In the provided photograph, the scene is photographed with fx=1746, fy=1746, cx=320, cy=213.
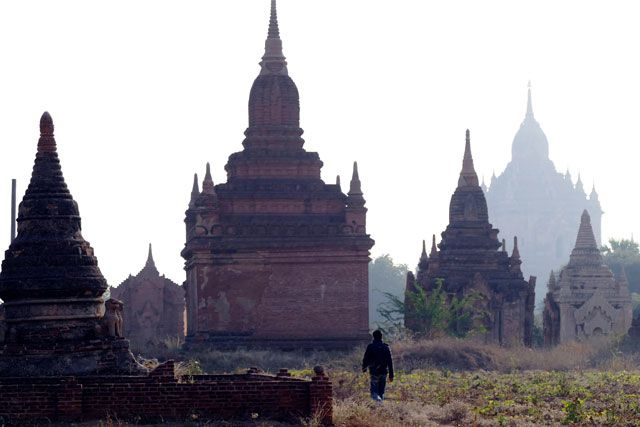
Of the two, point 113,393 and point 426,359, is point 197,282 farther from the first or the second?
point 113,393

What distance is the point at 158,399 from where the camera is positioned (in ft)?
63.5

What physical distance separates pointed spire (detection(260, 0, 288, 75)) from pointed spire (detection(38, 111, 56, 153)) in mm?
19001

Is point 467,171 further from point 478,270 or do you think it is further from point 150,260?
point 150,260

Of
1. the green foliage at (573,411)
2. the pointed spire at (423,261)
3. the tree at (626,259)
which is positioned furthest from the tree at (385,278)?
the green foliage at (573,411)

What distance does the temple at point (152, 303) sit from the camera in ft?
160

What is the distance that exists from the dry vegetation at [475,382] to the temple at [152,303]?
36.1ft

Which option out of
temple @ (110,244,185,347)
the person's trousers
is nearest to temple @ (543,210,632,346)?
temple @ (110,244,185,347)

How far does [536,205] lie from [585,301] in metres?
94.3

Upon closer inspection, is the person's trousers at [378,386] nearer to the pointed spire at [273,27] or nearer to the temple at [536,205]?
the pointed spire at [273,27]

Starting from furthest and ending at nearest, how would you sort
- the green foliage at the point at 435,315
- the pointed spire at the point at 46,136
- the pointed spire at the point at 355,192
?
the green foliage at the point at 435,315 → the pointed spire at the point at 355,192 → the pointed spire at the point at 46,136

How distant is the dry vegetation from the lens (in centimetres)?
2219

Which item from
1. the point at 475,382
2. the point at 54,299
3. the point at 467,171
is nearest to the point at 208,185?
the point at 475,382

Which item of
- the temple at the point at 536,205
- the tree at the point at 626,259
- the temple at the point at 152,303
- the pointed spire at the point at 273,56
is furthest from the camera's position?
the temple at the point at 536,205

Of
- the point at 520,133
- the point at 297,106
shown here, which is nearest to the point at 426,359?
the point at 297,106
